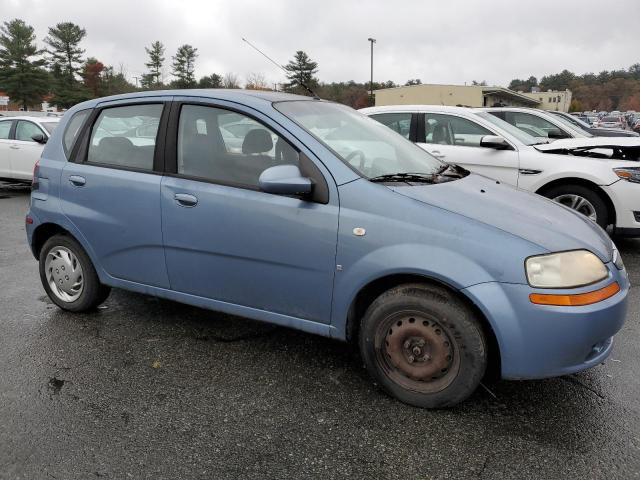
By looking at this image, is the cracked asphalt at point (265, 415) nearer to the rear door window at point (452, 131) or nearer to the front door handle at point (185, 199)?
the front door handle at point (185, 199)

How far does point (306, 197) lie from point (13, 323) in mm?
2617

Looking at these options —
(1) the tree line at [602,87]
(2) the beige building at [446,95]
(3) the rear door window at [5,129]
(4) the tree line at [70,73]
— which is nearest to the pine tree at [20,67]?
(4) the tree line at [70,73]

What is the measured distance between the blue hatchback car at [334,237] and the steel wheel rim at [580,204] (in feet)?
9.57

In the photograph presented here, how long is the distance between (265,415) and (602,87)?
130 metres

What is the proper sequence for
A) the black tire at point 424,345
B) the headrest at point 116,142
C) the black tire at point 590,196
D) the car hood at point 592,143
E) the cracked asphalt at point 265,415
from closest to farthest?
the cracked asphalt at point 265,415
the black tire at point 424,345
the headrest at point 116,142
the black tire at point 590,196
the car hood at point 592,143

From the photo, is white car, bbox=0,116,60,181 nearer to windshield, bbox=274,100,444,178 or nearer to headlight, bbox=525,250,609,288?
windshield, bbox=274,100,444,178

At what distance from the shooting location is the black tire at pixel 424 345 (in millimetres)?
2574

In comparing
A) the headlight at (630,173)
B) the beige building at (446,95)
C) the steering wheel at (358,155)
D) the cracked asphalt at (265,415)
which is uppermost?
the beige building at (446,95)

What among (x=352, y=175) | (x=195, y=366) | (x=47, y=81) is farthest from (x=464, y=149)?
(x=47, y=81)

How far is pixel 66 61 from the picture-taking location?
6744 cm

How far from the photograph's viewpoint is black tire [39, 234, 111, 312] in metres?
3.91

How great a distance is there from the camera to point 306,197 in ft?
9.39

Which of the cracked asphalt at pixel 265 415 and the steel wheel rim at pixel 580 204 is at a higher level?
the steel wheel rim at pixel 580 204

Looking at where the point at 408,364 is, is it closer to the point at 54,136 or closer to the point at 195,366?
the point at 195,366
